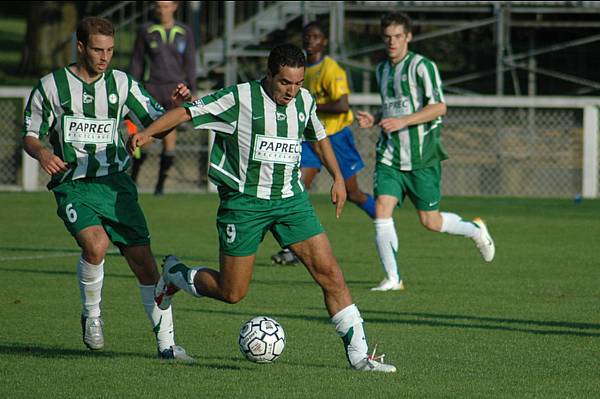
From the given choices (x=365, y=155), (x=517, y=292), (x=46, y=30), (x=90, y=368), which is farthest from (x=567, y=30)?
(x=90, y=368)

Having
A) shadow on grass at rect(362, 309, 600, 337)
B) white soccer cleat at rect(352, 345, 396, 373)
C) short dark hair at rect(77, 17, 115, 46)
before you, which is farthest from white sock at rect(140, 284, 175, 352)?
shadow on grass at rect(362, 309, 600, 337)

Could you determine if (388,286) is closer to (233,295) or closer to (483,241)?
(483,241)

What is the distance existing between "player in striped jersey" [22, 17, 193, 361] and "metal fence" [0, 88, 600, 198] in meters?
12.6

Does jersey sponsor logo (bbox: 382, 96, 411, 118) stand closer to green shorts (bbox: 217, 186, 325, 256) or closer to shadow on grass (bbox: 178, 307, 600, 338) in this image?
shadow on grass (bbox: 178, 307, 600, 338)

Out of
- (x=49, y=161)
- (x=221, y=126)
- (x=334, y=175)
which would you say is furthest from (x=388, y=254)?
(x=49, y=161)

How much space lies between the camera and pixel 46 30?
32125 millimetres

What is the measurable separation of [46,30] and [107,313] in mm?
24251

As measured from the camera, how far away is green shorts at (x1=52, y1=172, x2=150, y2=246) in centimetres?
728

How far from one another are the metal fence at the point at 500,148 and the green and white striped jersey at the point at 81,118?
12.5 meters

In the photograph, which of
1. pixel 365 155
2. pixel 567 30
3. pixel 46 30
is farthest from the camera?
pixel 46 30

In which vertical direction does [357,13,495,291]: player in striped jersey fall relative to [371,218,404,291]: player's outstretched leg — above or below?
above

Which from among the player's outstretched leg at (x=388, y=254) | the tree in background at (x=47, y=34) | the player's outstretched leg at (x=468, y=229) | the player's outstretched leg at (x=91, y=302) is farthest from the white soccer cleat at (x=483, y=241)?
the tree in background at (x=47, y=34)

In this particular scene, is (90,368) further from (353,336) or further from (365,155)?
(365,155)

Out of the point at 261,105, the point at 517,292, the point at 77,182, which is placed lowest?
the point at 517,292
